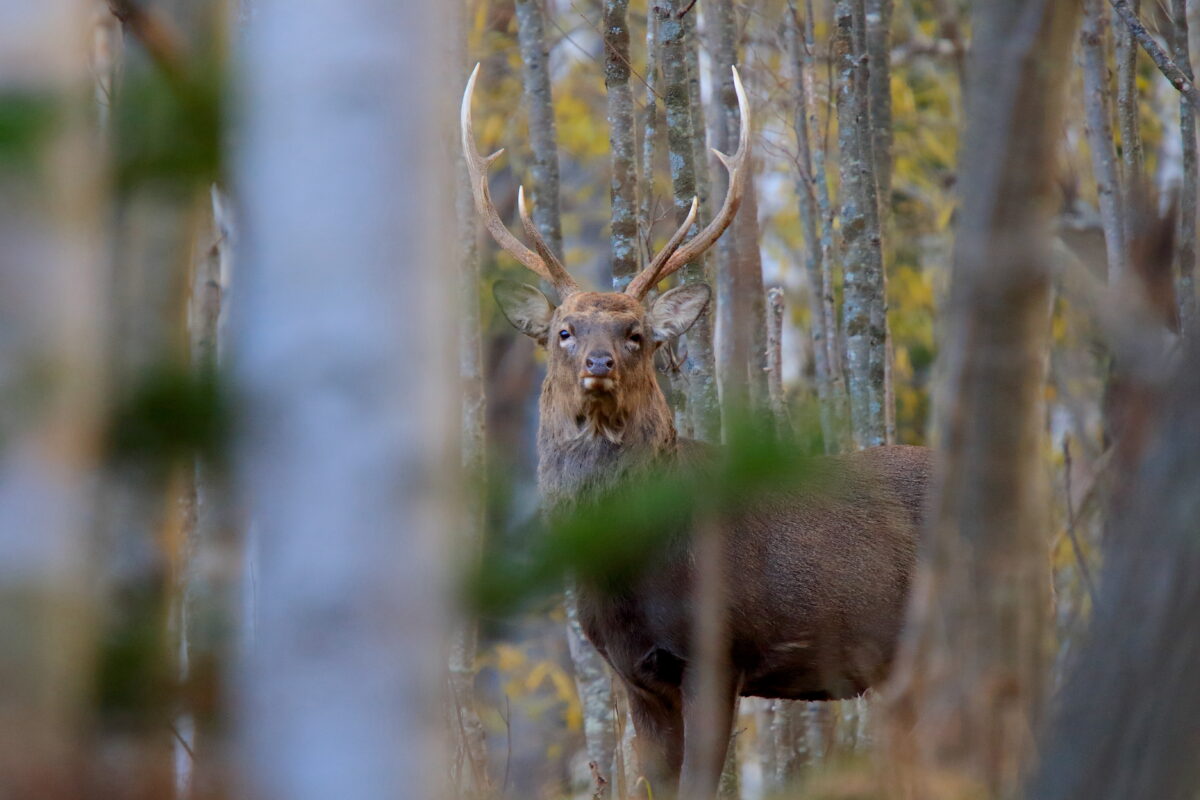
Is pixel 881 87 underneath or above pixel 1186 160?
above

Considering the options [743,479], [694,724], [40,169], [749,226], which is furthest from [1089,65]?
[40,169]

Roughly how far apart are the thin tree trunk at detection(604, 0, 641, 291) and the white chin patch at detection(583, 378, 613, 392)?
114cm

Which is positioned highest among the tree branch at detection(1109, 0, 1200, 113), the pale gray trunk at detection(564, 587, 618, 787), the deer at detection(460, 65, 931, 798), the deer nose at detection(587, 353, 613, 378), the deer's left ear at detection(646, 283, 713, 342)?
the tree branch at detection(1109, 0, 1200, 113)

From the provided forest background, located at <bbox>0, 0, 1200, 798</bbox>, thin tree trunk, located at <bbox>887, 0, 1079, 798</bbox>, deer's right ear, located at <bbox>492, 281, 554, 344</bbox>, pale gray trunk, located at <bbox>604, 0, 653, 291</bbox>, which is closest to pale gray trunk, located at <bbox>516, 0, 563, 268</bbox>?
pale gray trunk, located at <bbox>604, 0, 653, 291</bbox>

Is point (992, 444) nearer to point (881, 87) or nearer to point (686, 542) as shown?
point (686, 542)

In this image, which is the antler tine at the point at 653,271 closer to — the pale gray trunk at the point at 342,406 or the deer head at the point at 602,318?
the deer head at the point at 602,318

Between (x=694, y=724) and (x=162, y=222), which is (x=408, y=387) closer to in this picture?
(x=162, y=222)

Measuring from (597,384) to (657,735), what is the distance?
155cm

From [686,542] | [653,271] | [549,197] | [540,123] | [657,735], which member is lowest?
[657,735]

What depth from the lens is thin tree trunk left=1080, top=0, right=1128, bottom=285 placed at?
726 cm

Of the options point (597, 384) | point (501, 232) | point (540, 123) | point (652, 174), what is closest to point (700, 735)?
point (597, 384)

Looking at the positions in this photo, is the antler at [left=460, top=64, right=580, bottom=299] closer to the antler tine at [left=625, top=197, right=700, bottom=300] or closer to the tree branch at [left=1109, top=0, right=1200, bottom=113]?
the antler tine at [left=625, top=197, right=700, bottom=300]

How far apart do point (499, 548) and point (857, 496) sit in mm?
5140

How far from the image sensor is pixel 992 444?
201 cm
